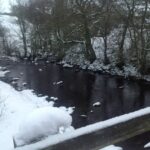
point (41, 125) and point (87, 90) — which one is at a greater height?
point (41, 125)

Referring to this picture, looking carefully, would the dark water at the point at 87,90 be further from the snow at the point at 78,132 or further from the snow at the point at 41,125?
the snow at the point at 41,125

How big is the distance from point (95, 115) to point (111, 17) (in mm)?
13481

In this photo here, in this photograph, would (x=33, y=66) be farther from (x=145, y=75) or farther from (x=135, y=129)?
(x=135, y=129)

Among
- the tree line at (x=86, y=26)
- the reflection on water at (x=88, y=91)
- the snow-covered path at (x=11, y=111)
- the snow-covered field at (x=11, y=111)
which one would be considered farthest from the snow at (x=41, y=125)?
the tree line at (x=86, y=26)

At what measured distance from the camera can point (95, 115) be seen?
16438 millimetres

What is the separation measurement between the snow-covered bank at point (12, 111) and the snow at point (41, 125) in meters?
6.33

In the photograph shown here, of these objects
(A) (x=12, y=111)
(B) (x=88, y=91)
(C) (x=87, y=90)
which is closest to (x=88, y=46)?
(C) (x=87, y=90)

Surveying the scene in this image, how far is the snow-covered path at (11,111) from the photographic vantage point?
10781mm

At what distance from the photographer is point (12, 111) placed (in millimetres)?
15281

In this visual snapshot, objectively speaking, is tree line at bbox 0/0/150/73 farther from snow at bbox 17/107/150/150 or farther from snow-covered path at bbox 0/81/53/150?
snow at bbox 17/107/150/150

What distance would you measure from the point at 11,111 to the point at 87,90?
7656 millimetres

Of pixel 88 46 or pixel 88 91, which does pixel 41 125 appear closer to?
pixel 88 91

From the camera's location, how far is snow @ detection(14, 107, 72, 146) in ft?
6.08


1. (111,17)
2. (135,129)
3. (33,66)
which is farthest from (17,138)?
(33,66)
